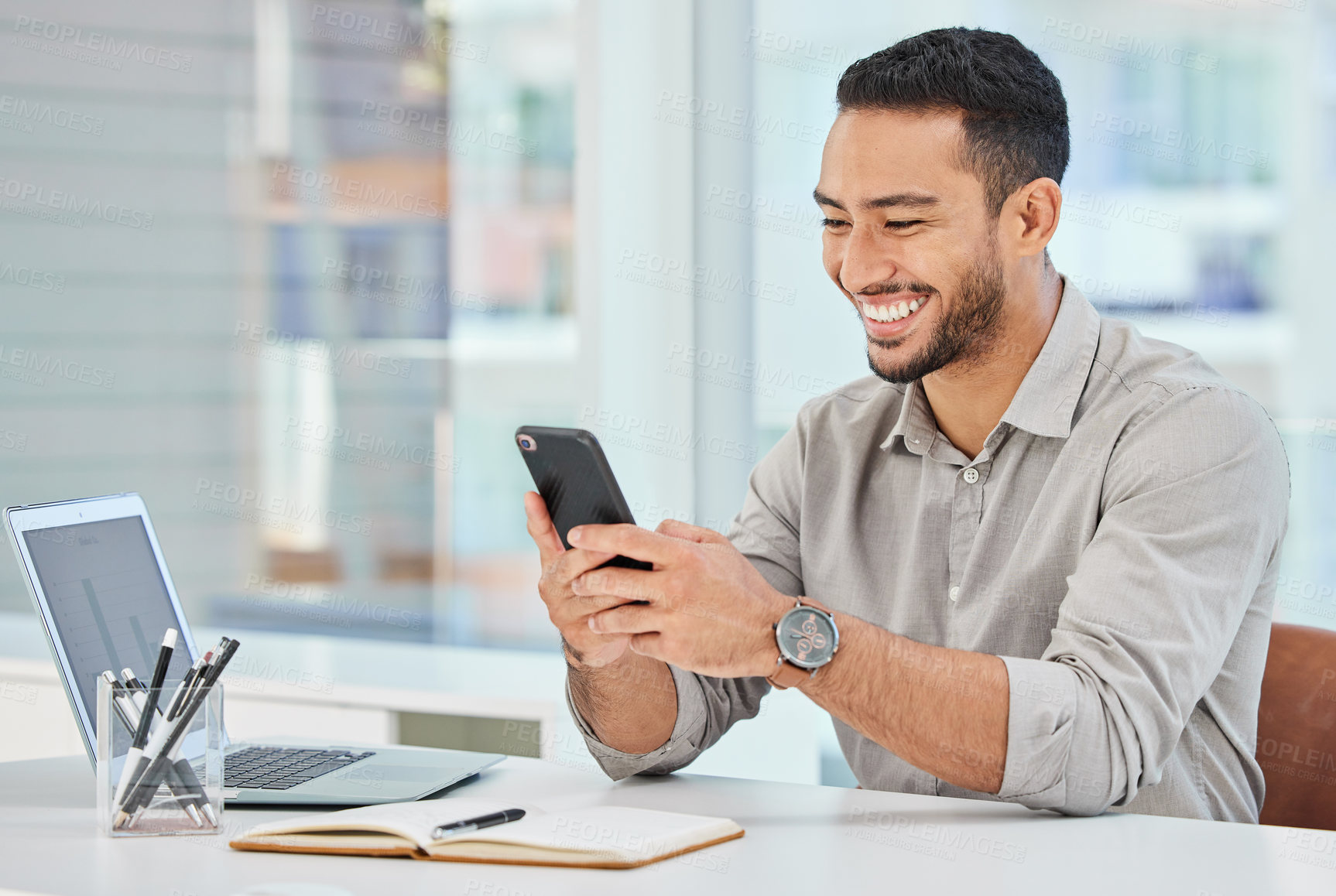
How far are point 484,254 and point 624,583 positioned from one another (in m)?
1.95

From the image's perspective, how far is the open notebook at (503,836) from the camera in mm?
1044

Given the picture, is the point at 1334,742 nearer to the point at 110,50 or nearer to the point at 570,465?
the point at 570,465

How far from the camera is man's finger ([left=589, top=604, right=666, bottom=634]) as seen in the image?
126 cm

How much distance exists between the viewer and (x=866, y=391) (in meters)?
1.78

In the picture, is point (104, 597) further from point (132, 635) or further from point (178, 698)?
point (178, 698)

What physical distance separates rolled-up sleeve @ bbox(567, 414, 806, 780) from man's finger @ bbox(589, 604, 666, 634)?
18 cm

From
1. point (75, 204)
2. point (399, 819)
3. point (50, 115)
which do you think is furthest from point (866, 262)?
Result: point (50, 115)

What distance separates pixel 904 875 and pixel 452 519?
7.23 ft

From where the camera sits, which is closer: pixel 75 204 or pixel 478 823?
pixel 478 823

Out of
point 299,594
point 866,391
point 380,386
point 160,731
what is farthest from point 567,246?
point 160,731

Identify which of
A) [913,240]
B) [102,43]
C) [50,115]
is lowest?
[913,240]

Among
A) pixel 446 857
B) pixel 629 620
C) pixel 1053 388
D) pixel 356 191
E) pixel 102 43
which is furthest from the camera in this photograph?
pixel 102 43

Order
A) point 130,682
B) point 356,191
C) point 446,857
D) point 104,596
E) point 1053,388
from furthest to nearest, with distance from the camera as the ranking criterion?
point 356,191 → point 1053,388 → point 104,596 → point 130,682 → point 446,857

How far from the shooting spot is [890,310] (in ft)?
5.22
